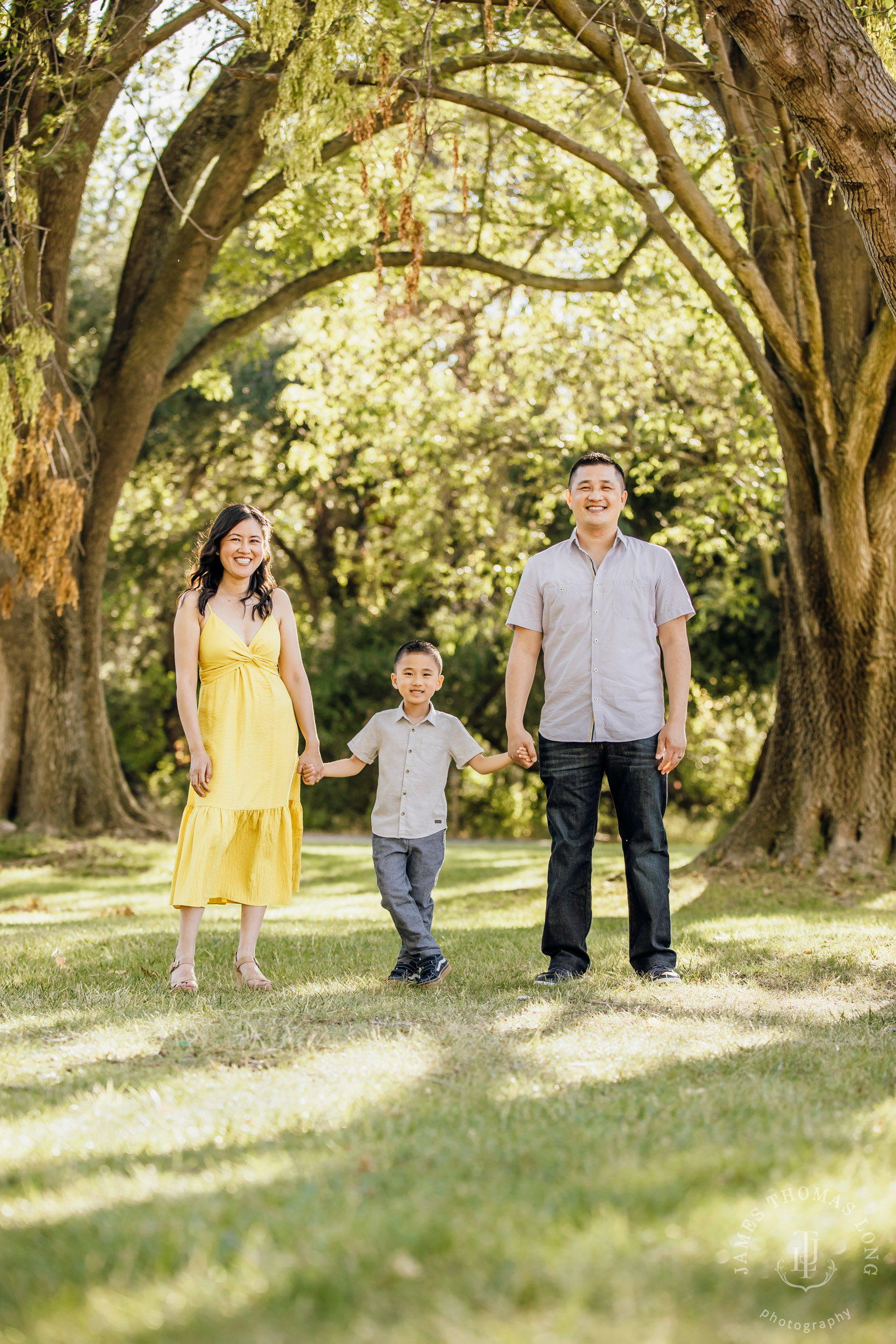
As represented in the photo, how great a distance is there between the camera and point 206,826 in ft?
16.2

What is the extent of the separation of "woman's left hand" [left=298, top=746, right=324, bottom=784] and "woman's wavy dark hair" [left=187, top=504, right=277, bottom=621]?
0.63 metres

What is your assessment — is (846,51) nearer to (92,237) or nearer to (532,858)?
(532,858)

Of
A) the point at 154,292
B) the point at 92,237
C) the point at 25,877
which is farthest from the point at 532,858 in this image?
the point at 92,237

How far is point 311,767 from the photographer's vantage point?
204 inches

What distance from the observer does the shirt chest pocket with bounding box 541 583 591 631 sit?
16.9ft

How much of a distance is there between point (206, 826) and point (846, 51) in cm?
392

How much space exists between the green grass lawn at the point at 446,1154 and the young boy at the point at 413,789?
0.76 ft

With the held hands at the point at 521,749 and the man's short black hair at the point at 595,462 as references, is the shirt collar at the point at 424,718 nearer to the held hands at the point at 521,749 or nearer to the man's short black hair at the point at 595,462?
the held hands at the point at 521,749

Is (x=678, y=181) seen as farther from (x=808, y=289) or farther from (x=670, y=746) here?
(x=670, y=746)

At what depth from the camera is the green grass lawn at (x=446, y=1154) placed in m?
1.86

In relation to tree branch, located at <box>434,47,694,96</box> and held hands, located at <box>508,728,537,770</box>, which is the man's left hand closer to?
held hands, located at <box>508,728,537,770</box>

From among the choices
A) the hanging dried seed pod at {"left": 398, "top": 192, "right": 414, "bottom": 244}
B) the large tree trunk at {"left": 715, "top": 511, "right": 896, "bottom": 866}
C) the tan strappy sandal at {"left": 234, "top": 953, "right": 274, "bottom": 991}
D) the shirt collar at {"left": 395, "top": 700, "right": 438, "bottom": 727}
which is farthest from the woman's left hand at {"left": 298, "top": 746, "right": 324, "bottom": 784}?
the large tree trunk at {"left": 715, "top": 511, "right": 896, "bottom": 866}

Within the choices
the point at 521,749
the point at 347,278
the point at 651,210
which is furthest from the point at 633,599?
the point at 347,278

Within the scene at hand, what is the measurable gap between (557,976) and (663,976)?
44 cm
